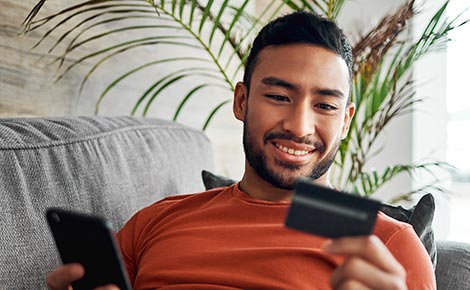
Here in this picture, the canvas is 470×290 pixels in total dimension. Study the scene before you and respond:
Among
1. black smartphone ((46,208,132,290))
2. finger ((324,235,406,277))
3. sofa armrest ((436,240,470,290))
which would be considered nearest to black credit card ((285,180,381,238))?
finger ((324,235,406,277))

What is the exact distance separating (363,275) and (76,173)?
840 millimetres

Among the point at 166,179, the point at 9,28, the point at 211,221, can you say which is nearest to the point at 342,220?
the point at 211,221

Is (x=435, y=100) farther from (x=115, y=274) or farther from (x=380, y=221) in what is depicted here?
(x=115, y=274)

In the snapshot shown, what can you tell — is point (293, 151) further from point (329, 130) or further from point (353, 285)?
point (353, 285)

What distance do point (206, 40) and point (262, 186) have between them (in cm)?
128

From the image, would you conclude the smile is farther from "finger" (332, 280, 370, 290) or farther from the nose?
"finger" (332, 280, 370, 290)

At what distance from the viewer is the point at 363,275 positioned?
3.22ft

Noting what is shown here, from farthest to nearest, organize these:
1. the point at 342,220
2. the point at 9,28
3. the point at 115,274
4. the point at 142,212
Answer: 1. the point at 9,28
2. the point at 142,212
3. the point at 115,274
4. the point at 342,220

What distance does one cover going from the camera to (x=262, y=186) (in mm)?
1606

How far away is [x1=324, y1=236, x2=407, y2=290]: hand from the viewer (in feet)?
3.18

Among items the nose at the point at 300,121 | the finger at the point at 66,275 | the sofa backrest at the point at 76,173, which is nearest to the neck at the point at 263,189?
the nose at the point at 300,121

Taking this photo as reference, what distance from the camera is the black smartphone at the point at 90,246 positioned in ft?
3.53

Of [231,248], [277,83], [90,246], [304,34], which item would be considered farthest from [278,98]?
[90,246]

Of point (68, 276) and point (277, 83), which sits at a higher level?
point (277, 83)
